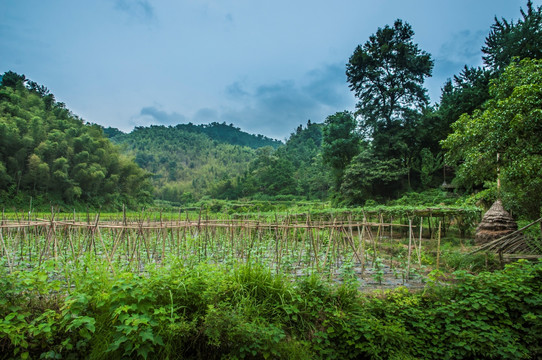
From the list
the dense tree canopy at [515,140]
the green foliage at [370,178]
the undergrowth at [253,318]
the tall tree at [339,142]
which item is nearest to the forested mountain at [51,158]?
the tall tree at [339,142]

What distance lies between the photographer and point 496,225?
7543 millimetres

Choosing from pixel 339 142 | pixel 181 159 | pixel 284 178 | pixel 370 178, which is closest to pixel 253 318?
pixel 370 178

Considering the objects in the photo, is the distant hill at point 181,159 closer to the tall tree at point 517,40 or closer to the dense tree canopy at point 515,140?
the tall tree at point 517,40

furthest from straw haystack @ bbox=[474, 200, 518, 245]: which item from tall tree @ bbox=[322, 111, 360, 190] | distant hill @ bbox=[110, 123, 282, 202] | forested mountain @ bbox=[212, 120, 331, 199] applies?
distant hill @ bbox=[110, 123, 282, 202]

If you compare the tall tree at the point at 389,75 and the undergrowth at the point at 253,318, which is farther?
the tall tree at the point at 389,75

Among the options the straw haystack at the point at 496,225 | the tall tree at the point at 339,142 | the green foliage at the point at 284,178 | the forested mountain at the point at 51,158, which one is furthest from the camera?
the green foliage at the point at 284,178

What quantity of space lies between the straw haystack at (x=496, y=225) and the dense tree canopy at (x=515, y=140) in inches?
31.7

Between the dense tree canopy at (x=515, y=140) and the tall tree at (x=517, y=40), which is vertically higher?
the tall tree at (x=517, y=40)

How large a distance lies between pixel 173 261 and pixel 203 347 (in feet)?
3.58

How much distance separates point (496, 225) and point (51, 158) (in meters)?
29.0

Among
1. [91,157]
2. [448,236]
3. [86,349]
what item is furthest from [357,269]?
[91,157]

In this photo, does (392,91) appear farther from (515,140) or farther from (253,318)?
(253,318)

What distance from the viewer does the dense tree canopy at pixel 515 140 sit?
6504 mm

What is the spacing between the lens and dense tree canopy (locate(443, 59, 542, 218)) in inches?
256
